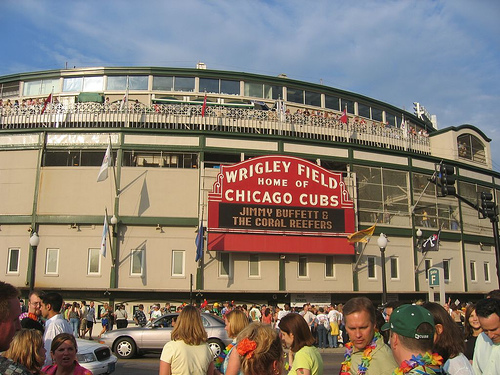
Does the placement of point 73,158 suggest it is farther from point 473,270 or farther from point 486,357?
point 473,270

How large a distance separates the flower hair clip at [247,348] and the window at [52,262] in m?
25.7

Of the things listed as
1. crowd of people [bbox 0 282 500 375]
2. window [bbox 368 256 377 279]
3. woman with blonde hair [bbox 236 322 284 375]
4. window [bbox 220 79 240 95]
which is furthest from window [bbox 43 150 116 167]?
woman with blonde hair [bbox 236 322 284 375]

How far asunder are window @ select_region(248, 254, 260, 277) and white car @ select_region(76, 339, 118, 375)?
16550 mm

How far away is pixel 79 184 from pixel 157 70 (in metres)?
13.2

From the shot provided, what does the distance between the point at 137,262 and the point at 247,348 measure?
80.2 ft

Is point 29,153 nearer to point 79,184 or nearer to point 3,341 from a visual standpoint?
point 79,184

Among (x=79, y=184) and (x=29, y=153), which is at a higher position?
(x=29, y=153)

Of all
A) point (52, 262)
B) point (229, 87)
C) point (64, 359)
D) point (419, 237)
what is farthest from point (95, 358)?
point (229, 87)

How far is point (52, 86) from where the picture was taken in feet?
128

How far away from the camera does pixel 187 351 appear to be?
5539 millimetres

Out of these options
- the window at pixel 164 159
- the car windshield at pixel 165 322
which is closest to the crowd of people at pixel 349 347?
the car windshield at pixel 165 322

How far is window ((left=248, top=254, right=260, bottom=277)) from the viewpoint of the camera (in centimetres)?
2894

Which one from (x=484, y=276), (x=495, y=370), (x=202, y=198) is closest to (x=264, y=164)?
(x=202, y=198)

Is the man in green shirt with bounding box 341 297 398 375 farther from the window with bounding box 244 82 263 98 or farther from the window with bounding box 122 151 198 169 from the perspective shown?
the window with bounding box 244 82 263 98
